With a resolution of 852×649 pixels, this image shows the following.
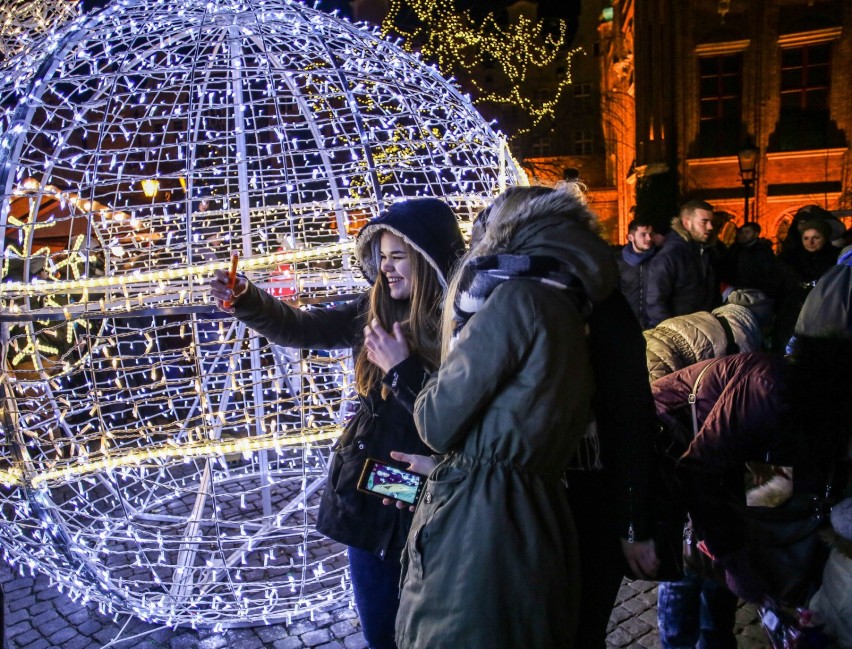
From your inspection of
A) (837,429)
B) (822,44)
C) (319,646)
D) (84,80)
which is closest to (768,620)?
(837,429)

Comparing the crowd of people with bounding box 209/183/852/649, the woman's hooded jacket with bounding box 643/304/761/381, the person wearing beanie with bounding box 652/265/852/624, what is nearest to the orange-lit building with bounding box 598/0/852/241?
the woman's hooded jacket with bounding box 643/304/761/381

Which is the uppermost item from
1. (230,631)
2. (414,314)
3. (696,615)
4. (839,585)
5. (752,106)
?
(752,106)

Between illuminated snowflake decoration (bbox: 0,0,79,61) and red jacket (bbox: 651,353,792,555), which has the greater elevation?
illuminated snowflake decoration (bbox: 0,0,79,61)

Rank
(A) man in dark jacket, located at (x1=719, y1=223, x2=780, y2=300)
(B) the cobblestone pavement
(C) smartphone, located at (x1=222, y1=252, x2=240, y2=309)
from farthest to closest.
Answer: (A) man in dark jacket, located at (x1=719, y1=223, x2=780, y2=300)
(B) the cobblestone pavement
(C) smartphone, located at (x1=222, y1=252, x2=240, y2=309)

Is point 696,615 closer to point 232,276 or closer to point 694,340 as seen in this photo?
point 694,340

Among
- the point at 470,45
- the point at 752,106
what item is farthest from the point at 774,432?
the point at 470,45

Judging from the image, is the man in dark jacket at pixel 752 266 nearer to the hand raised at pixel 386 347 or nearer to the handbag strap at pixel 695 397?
the handbag strap at pixel 695 397

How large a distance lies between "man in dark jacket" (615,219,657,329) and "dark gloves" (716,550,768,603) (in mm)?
3096

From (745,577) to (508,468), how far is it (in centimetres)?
128

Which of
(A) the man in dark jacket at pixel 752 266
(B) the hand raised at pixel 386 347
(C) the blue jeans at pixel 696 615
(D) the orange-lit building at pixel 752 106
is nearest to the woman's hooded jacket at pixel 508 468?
(B) the hand raised at pixel 386 347

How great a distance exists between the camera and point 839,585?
183 cm

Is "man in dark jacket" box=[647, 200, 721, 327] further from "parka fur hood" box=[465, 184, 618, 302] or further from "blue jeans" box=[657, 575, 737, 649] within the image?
"parka fur hood" box=[465, 184, 618, 302]

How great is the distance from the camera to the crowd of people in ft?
4.67

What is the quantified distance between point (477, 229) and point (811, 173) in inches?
717
